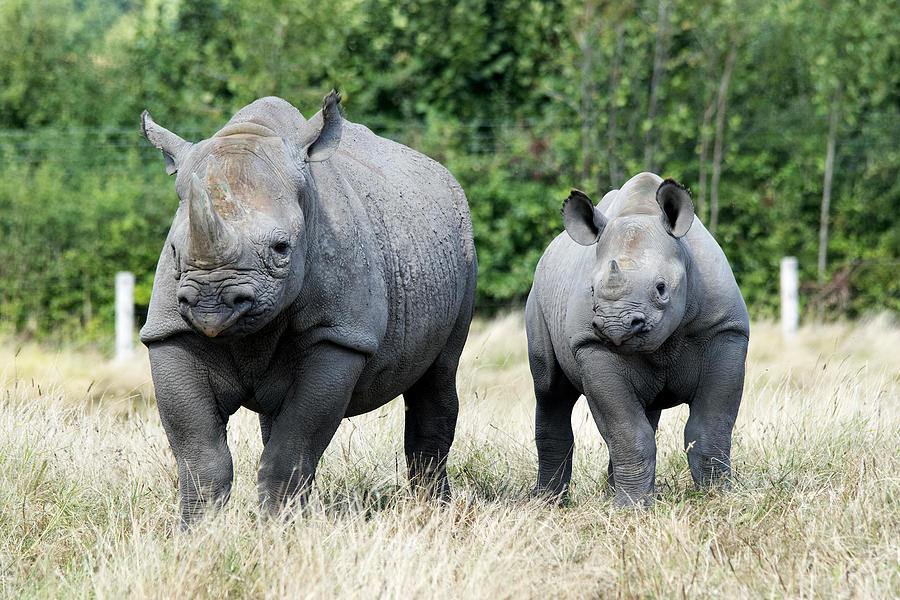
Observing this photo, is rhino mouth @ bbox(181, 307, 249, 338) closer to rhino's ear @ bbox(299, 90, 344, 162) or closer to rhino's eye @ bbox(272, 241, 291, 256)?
rhino's eye @ bbox(272, 241, 291, 256)

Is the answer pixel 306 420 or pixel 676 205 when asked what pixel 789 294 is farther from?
pixel 306 420

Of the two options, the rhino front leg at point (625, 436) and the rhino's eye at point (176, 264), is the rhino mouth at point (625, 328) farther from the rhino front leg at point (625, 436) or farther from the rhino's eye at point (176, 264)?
the rhino's eye at point (176, 264)

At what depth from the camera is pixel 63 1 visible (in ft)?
70.4

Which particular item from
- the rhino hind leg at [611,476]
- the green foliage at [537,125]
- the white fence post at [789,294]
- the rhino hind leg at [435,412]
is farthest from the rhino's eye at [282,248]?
the white fence post at [789,294]

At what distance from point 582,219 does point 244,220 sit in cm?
182

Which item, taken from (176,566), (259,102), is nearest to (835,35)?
(259,102)

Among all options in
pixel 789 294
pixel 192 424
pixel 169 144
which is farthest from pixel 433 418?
pixel 789 294

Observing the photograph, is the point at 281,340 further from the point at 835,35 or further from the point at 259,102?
the point at 835,35

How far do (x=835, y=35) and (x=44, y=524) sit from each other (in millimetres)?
11765

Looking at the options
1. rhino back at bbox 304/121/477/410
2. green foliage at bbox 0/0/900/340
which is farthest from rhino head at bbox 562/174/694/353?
green foliage at bbox 0/0/900/340

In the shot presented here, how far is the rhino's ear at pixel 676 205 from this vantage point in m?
5.12

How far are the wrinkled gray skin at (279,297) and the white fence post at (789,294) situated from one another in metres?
7.93

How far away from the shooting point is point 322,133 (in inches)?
179

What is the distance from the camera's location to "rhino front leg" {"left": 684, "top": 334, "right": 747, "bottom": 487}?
5289 mm
